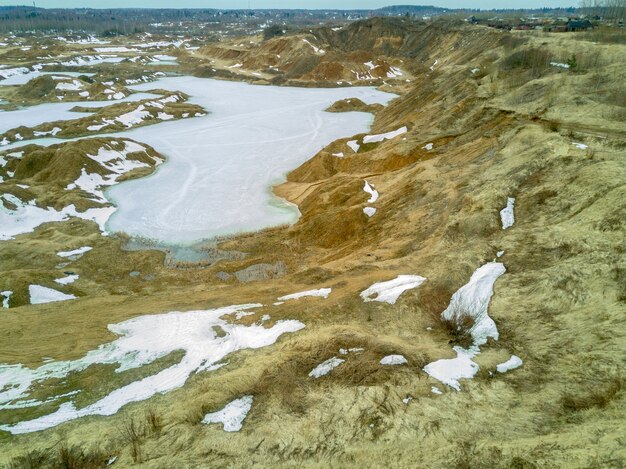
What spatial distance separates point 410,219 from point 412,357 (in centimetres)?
1233

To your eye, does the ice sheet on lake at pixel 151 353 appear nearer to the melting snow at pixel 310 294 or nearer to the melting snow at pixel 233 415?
the melting snow at pixel 310 294

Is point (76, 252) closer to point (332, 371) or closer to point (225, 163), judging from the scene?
point (225, 163)

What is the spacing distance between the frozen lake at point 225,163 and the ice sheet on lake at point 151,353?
36.7 feet

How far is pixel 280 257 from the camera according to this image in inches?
900

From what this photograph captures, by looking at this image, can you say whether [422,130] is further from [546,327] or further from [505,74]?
[546,327]

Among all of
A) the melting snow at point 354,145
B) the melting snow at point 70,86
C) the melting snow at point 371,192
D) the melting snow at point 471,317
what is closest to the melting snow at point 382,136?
the melting snow at point 354,145

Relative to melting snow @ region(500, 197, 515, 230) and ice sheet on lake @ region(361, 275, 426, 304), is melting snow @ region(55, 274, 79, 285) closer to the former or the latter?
ice sheet on lake @ region(361, 275, 426, 304)

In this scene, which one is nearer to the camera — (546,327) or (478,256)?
(546,327)

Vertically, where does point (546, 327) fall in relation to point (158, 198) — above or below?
above

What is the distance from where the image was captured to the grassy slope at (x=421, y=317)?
7.79 m

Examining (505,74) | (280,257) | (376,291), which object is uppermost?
(505,74)

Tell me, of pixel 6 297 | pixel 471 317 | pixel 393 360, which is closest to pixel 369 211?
pixel 471 317

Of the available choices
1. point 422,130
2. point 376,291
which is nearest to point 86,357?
point 376,291

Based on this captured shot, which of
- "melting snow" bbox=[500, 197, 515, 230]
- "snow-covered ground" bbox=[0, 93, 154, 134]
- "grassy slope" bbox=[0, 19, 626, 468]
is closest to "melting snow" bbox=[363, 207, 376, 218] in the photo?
"grassy slope" bbox=[0, 19, 626, 468]
